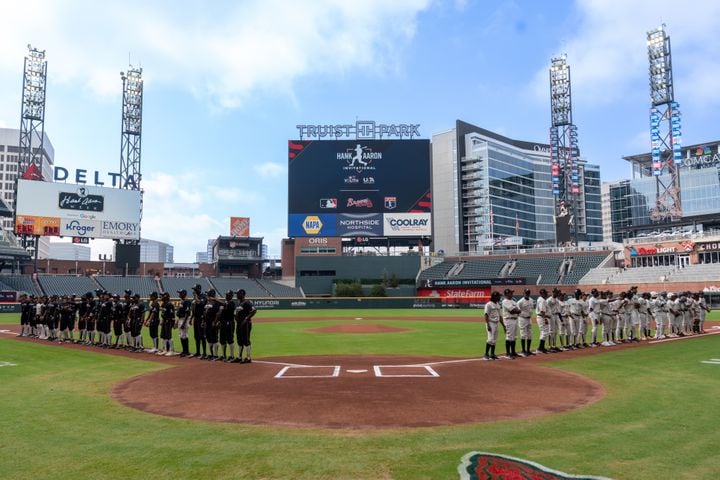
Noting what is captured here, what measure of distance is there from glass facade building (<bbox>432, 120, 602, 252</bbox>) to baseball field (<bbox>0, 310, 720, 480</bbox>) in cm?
9061

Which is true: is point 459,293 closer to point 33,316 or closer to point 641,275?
point 641,275

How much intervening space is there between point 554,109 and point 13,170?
149 m

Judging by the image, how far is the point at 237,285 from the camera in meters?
68.4

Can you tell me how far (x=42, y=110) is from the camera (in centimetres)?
6462

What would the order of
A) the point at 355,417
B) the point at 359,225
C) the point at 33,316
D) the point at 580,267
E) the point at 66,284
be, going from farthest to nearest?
the point at 359,225
the point at 580,267
the point at 66,284
the point at 33,316
the point at 355,417

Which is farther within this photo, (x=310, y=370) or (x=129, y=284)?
(x=129, y=284)

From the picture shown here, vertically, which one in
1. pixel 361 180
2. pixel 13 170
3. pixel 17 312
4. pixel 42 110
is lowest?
pixel 17 312

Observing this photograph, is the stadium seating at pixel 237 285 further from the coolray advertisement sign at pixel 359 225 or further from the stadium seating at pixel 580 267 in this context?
the stadium seating at pixel 580 267

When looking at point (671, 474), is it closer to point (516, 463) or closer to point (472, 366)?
point (516, 463)

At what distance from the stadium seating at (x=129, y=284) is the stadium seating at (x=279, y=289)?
50.2 feet

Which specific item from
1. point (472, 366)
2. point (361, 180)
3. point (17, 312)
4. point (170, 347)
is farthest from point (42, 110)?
point (472, 366)

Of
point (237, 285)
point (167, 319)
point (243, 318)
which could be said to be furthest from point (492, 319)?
point (237, 285)

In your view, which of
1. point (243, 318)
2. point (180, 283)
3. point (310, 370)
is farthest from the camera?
point (180, 283)

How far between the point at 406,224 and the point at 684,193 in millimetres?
54976
